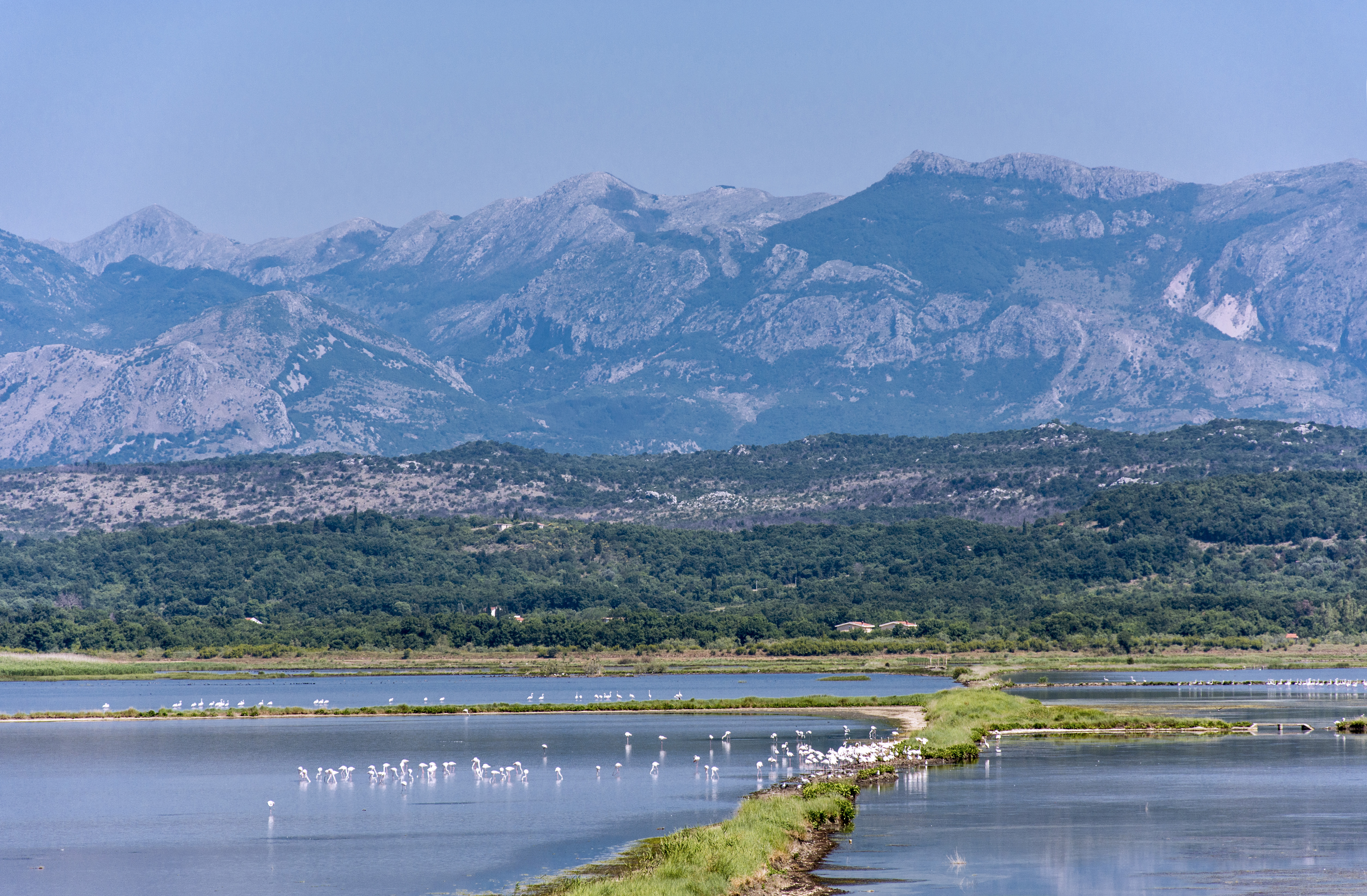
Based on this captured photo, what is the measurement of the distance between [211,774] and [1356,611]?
141690mm

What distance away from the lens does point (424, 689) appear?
132 metres

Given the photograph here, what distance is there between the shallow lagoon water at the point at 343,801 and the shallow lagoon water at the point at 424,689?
17298 mm

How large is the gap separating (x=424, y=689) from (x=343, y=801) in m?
71.0

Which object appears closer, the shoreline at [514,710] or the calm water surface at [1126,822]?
the calm water surface at [1126,822]

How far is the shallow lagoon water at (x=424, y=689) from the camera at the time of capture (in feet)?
385

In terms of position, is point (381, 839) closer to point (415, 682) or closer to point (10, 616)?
point (415, 682)

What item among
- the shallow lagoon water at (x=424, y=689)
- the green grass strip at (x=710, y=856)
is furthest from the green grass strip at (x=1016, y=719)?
the green grass strip at (x=710, y=856)

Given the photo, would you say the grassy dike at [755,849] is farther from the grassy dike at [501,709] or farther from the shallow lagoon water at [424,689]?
the shallow lagoon water at [424,689]

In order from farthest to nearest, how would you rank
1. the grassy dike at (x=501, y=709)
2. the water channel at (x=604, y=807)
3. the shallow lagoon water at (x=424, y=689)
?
1. the shallow lagoon water at (x=424, y=689)
2. the grassy dike at (x=501, y=709)
3. the water channel at (x=604, y=807)

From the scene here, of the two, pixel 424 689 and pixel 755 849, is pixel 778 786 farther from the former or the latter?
pixel 424 689

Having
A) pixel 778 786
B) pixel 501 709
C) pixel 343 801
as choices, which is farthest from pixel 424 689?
pixel 778 786

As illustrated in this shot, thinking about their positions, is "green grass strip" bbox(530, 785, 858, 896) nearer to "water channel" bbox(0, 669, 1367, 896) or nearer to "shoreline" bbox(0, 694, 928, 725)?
"water channel" bbox(0, 669, 1367, 896)

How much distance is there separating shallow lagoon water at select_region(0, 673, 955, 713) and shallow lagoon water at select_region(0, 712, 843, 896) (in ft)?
56.8

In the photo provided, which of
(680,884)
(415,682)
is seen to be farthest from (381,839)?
(415,682)
